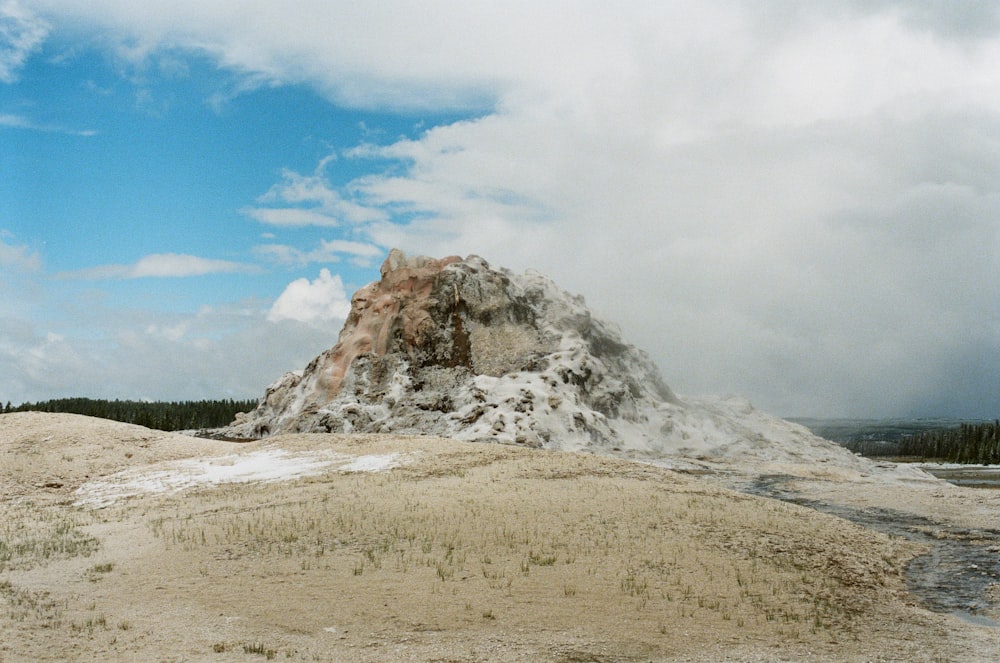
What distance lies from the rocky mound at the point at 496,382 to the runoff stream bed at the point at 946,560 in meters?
15.6

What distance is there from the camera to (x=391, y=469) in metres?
29.2

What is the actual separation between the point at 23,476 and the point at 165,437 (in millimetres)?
6931

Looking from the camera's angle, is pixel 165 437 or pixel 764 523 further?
pixel 165 437

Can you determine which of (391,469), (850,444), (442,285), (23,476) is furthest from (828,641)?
(850,444)

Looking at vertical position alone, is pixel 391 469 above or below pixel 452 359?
below

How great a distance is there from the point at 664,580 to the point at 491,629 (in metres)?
4.39

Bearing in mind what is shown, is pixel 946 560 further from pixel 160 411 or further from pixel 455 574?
pixel 160 411

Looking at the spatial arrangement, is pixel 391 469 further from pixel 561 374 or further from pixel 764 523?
pixel 561 374

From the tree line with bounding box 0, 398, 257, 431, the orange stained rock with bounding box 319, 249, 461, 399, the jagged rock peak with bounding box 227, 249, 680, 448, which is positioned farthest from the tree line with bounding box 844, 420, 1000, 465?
the tree line with bounding box 0, 398, 257, 431

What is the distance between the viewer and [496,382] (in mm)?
46969

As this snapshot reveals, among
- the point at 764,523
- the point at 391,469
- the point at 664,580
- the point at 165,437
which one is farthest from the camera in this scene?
the point at 165,437

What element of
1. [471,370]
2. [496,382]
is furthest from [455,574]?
[471,370]

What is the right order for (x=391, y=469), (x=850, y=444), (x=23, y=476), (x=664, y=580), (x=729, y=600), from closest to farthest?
(x=729, y=600) → (x=664, y=580) → (x=391, y=469) → (x=23, y=476) → (x=850, y=444)

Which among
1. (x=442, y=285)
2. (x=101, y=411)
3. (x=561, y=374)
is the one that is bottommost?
(x=101, y=411)
